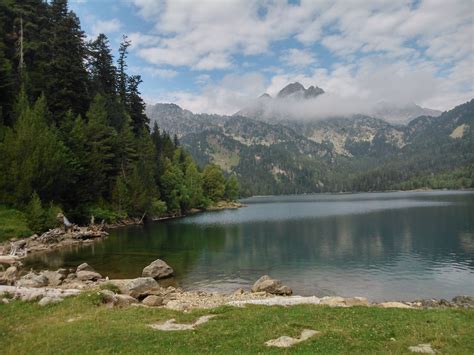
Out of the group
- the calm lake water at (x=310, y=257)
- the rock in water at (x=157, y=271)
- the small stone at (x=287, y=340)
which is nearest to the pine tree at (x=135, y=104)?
the calm lake water at (x=310, y=257)

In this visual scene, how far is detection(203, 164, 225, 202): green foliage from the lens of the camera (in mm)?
187125

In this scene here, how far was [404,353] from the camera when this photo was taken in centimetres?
1719

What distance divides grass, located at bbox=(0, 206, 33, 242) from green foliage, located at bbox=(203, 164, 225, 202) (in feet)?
394

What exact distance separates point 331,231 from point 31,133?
69.9 metres

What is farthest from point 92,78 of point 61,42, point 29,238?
point 29,238

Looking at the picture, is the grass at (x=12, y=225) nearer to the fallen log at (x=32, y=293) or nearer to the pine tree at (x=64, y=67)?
the pine tree at (x=64, y=67)

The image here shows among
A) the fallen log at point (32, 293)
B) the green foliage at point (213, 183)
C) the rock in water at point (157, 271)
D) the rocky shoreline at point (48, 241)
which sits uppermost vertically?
the green foliage at point (213, 183)

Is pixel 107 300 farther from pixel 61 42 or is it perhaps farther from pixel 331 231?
pixel 61 42

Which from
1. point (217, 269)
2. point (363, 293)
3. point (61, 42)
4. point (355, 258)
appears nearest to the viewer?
point (363, 293)

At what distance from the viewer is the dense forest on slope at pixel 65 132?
71.6 metres

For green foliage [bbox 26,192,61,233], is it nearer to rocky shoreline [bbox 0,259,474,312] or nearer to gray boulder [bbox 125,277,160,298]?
rocky shoreline [bbox 0,259,474,312]

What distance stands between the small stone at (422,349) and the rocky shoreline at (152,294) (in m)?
10.4

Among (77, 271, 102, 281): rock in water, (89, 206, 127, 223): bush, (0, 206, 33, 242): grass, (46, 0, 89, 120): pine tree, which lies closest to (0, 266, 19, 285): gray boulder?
(77, 271, 102, 281): rock in water

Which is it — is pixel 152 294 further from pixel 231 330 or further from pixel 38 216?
pixel 38 216
